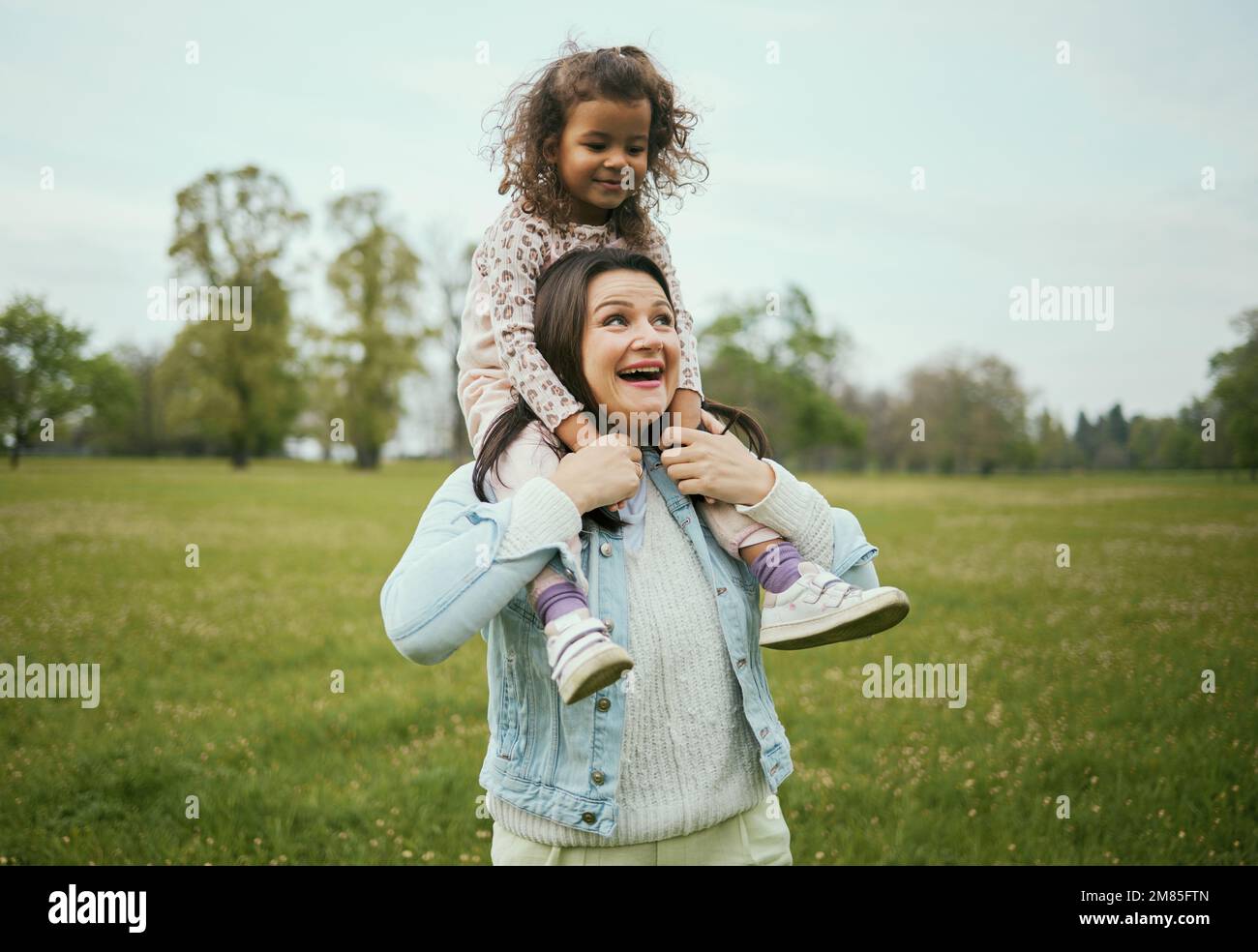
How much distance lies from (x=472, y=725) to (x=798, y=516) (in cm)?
530

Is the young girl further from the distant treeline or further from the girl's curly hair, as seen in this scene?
the distant treeline

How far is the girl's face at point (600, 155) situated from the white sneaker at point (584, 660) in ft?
4.91

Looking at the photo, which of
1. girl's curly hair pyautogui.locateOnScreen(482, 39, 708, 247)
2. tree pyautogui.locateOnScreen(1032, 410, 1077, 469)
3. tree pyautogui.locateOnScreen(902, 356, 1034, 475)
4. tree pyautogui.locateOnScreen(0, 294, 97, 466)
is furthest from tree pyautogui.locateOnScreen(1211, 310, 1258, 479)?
tree pyautogui.locateOnScreen(0, 294, 97, 466)

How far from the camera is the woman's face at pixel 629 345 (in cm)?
226

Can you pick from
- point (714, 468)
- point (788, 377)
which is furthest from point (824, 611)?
point (788, 377)

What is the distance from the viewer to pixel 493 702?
2359mm

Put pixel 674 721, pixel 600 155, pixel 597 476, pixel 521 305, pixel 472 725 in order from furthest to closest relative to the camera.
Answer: pixel 472 725, pixel 600 155, pixel 521 305, pixel 674 721, pixel 597 476

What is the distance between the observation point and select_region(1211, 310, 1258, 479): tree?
1642 centimetres

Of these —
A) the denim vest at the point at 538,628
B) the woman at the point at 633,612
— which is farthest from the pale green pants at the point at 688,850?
the denim vest at the point at 538,628

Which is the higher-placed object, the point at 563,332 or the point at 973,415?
the point at 973,415

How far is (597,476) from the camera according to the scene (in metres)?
2.11

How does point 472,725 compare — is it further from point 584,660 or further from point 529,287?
point 584,660
